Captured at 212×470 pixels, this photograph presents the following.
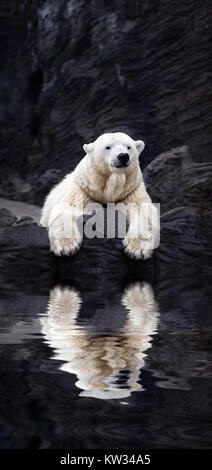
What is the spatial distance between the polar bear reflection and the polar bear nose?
192cm

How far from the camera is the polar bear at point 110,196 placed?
17.2 feet

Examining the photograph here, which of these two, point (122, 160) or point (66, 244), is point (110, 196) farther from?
point (66, 244)

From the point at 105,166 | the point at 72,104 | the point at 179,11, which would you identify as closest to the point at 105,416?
the point at 105,166

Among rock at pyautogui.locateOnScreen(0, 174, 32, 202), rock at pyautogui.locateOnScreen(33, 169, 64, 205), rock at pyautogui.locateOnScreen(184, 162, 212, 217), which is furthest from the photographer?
rock at pyautogui.locateOnScreen(0, 174, 32, 202)

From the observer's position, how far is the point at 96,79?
1303cm

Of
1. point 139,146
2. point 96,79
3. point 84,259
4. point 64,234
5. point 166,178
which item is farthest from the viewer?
point 96,79

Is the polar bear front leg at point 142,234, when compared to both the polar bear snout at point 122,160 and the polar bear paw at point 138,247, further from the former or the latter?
the polar bear snout at point 122,160

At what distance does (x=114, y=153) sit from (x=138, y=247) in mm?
817

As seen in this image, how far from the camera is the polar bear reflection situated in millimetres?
1691

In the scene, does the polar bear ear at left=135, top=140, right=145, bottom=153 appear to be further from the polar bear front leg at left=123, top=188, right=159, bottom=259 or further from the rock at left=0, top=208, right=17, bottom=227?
the rock at left=0, top=208, right=17, bottom=227

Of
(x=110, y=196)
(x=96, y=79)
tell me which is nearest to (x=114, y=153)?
(x=110, y=196)

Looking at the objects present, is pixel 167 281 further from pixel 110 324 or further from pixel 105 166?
pixel 110 324

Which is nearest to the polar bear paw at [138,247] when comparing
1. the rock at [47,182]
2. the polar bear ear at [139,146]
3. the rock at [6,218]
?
the polar bear ear at [139,146]

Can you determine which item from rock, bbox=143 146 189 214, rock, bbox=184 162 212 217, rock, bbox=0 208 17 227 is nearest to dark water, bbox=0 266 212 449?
rock, bbox=0 208 17 227
